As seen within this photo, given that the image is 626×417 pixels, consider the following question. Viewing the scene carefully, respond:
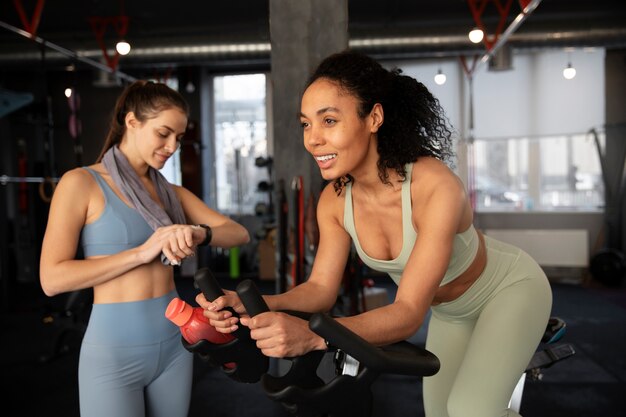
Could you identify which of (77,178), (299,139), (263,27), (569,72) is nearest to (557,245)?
(569,72)

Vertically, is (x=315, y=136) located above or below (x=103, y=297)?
above

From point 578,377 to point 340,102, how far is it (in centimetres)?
368

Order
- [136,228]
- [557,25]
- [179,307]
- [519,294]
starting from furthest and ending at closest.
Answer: [557,25], [136,228], [519,294], [179,307]

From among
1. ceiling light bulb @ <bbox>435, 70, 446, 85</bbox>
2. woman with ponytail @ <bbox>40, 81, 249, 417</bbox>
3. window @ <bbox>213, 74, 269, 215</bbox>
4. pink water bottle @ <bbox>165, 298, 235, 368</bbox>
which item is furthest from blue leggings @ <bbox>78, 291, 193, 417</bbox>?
window @ <bbox>213, 74, 269, 215</bbox>

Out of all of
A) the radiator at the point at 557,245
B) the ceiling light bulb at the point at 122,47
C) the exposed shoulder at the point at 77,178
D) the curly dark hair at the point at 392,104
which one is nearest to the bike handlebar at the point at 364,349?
the curly dark hair at the point at 392,104

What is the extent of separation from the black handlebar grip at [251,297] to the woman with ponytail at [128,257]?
27.4 inches

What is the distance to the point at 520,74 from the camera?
9156 millimetres

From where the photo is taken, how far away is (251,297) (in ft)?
3.41

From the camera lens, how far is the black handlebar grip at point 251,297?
1.03 m

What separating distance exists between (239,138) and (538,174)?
498 cm

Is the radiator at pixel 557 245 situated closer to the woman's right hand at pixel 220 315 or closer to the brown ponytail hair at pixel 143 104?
the brown ponytail hair at pixel 143 104

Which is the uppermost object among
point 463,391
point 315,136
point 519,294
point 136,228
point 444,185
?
point 315,136

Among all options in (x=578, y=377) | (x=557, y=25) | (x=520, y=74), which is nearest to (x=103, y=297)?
(x=578, y=377)

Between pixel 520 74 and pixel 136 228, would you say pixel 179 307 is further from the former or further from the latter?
pixel 520 74
